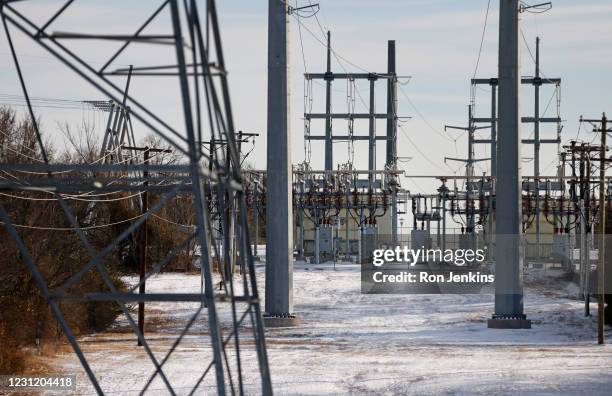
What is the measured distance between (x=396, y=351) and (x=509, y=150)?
586 cm

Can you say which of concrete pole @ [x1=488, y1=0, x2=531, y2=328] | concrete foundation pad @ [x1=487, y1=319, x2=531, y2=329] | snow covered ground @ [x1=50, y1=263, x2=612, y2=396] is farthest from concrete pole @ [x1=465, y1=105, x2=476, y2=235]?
concrete pole @ [x1=488, y1=0, x2=531, y2=328]

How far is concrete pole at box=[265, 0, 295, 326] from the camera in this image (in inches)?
1043

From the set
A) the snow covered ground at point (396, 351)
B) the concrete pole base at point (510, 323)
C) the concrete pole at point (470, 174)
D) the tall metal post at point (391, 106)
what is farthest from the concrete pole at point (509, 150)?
the tall metal post at point (391, 106)

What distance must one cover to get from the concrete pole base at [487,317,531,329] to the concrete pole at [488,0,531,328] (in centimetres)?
93

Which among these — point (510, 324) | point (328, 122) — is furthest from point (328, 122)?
point (510, 324)

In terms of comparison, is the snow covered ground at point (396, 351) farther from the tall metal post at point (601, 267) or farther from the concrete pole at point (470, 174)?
the concrete pole at point (470, 174)

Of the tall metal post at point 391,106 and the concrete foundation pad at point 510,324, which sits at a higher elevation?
the tall metal post at point 391,106

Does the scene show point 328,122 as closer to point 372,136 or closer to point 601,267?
point 372,136

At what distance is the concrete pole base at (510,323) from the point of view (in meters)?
28.4

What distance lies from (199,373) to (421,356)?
204 inches

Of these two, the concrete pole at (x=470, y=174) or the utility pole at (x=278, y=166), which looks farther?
the concrete pole at (x=470, y=174)

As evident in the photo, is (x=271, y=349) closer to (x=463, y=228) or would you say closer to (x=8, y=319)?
(x=8, y=319)

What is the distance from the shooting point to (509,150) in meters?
27.4

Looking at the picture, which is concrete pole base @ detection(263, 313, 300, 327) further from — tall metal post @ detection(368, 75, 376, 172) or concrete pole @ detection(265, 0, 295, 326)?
tall metal post @ detection(368, 75, 376, 172)
